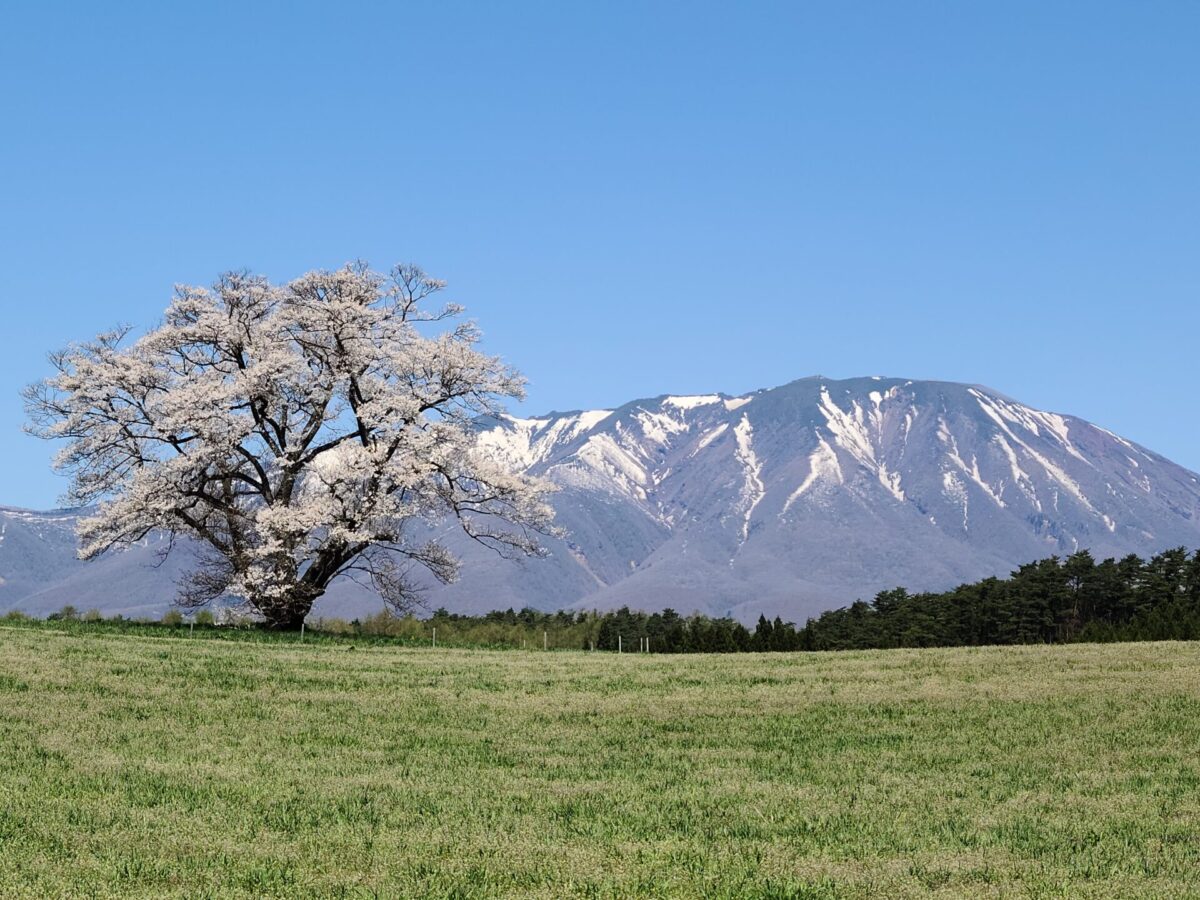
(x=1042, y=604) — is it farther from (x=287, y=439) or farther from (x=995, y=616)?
(x=287, y=439)

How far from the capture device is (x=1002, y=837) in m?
16.5

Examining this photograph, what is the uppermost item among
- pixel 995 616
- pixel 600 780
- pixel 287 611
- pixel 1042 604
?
pixel 1042 604

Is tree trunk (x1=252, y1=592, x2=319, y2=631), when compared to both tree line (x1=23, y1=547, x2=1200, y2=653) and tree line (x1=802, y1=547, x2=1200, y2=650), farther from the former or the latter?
tree line (x1=802, y1=547, x2=1200, y2=650)

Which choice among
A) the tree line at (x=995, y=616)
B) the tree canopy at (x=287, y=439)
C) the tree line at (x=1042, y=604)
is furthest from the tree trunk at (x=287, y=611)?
the tree line at (x=1042, y=604)

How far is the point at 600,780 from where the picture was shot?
21125 mm

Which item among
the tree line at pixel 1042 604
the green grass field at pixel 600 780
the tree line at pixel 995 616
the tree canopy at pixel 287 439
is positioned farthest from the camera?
the tree line at pixel 1042 604

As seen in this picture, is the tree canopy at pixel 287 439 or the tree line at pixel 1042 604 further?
the tree line at pixel 1042 604

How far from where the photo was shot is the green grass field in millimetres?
14320

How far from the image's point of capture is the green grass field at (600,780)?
14320mm

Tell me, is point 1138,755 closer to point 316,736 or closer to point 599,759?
point 599,759

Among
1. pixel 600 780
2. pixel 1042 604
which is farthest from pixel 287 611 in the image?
pixel 1042 604

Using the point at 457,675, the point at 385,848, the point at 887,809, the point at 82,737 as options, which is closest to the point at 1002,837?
the point at 887,809

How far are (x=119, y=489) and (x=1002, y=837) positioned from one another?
171ft

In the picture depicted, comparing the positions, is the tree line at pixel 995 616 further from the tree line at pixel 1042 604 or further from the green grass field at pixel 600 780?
the green grass field at pixel 600 780
